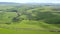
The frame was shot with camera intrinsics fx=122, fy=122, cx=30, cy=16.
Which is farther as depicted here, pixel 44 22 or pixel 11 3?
pixel 11 3

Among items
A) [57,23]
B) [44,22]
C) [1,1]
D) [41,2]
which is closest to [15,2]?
[1,1]

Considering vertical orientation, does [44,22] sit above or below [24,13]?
below

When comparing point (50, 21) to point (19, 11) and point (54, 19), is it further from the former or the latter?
point (19, 11)

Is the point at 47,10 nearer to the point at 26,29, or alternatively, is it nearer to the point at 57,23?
the point at 57,23

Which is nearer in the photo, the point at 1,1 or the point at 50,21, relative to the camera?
the point at 50,21

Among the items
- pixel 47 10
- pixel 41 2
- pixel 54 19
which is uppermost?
pixel 41 2

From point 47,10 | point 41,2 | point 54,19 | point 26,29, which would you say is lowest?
point 26,29

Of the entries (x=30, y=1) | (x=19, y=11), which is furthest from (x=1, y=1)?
(x=30, y=1)

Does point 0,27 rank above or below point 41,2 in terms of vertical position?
below
